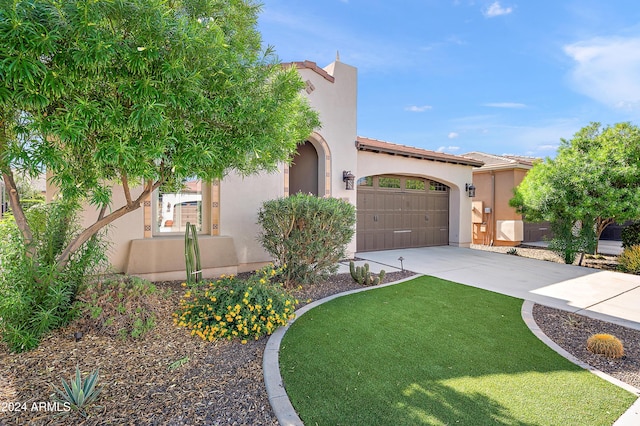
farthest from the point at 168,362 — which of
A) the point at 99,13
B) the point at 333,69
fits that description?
the point at 333,69

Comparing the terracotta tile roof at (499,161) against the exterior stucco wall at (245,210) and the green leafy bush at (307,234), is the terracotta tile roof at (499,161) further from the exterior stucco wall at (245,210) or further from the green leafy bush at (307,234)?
the exterior stucco wall at (245,210)

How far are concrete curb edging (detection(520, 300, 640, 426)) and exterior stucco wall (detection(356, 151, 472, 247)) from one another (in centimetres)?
707

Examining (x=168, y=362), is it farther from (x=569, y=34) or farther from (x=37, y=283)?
(x=569, y=34)

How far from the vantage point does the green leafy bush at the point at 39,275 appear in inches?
142

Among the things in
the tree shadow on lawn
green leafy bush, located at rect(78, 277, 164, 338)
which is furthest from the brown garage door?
the tree shadow on lawn

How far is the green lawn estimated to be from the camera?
2.85 m

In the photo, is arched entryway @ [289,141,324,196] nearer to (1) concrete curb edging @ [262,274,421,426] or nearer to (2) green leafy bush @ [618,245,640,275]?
(1) concrete curb edging @ [262,274,421,426]

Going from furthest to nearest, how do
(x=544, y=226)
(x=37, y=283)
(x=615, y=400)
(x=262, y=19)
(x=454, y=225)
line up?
(x=544, y=226)
(x=454, y=225)
(x=262, y=19)
(x=37, y=283)
(x=615, y=400)

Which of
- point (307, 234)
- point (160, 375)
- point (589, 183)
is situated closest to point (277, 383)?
point (160, 375)

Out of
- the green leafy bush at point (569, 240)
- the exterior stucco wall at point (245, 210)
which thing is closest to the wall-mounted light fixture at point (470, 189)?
the green leafy bush at point (569, 240)

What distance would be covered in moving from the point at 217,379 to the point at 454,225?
13.2 m

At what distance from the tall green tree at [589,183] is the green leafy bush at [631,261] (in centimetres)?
84

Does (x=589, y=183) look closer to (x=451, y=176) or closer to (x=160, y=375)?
(x=451, y=176)

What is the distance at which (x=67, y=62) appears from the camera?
256 centimetres
